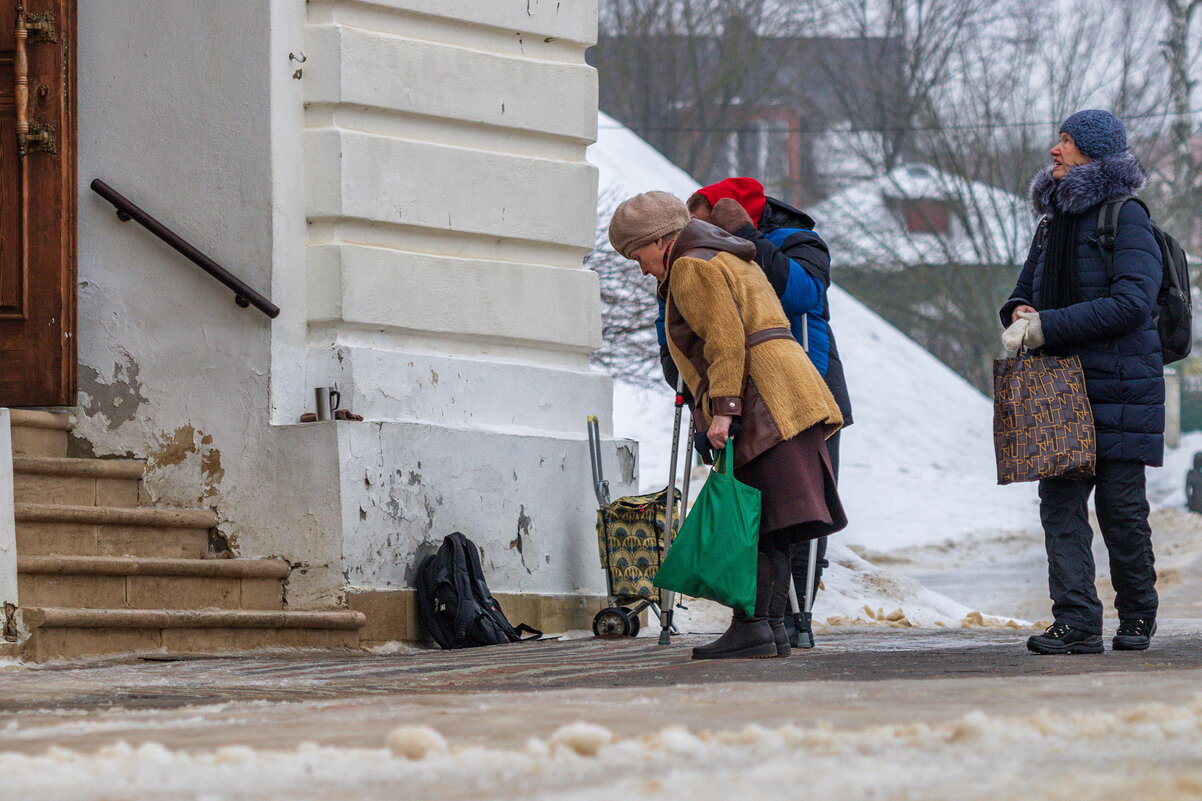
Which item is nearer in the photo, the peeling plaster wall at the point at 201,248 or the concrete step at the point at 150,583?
the concrete step at the point at 150,583

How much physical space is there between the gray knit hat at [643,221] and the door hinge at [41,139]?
2.65 m

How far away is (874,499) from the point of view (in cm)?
2278

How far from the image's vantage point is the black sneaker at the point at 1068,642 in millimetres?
5656

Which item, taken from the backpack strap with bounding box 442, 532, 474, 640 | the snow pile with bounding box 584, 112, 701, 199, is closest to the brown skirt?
the backpack strap with bounding box 442, 532, 474, 640

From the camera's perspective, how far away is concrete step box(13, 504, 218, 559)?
6438mm

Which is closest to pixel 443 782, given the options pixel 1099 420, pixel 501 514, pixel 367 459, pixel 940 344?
pixel 1099 420

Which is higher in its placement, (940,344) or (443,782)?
(940,344)

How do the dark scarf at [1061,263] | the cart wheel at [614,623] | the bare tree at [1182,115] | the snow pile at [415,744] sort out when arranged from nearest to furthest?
the snow pile at [415,744] → the dark scarf at [1061,263] → the cart wheel at [614,623] → the bare tree at [1182,115]

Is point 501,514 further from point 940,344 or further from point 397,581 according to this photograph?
point 940,344

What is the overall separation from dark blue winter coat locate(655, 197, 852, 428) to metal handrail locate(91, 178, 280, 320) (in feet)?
5.18

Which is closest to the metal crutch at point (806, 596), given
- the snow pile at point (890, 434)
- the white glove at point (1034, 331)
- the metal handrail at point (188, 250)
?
the white glove at point (1034, 331)

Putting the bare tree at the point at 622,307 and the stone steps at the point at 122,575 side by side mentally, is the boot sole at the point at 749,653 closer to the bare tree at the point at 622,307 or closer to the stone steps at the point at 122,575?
the stone steps at the point at 122,575

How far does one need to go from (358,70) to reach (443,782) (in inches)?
200

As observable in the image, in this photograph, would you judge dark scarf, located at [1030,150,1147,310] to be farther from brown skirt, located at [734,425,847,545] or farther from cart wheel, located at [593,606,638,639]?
cart wheel, located at [593,606,638,639]
